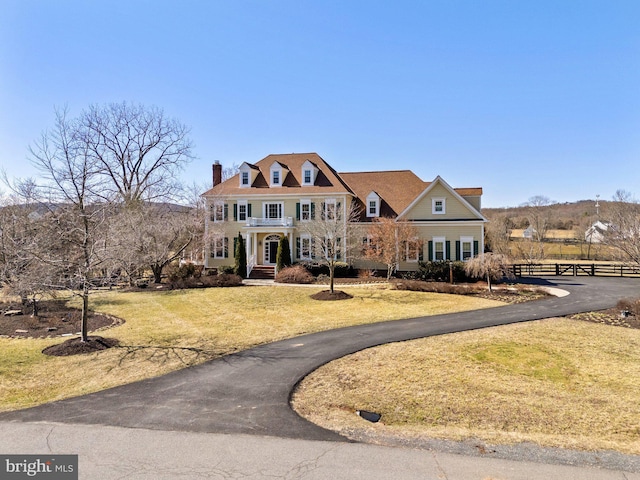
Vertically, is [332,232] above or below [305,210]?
below

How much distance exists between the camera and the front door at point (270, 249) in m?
32.1

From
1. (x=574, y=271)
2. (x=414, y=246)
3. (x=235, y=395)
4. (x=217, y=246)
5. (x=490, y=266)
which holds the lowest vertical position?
(x=235, y=395)

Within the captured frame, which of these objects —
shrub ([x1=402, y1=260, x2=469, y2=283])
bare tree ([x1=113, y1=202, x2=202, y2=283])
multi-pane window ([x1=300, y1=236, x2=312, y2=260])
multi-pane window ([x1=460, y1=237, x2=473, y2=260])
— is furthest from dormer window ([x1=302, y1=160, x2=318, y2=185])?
multi-pane window ([x1=460, y1=237, x2=473, y2=260])

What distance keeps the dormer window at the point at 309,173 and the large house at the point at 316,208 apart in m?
0.08

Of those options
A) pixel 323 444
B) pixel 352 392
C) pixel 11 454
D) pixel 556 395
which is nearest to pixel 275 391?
pixel 352 392

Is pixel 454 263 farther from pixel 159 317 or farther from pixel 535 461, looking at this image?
pixel 535 461

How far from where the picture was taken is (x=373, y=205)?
31.3 m

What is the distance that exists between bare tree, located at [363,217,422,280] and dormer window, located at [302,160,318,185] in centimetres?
685

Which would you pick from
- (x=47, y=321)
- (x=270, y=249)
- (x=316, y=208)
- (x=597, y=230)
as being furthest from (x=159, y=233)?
(x=597, y=230)

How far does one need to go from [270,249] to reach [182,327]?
1766 centimetres

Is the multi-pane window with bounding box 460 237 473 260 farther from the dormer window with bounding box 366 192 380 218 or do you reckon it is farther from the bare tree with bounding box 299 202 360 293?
the bare tree with bounding box 299 202 360 293

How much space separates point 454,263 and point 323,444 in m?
22.2

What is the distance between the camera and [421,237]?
95.1 feet

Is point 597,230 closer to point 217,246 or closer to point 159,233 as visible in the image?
point 217,246
